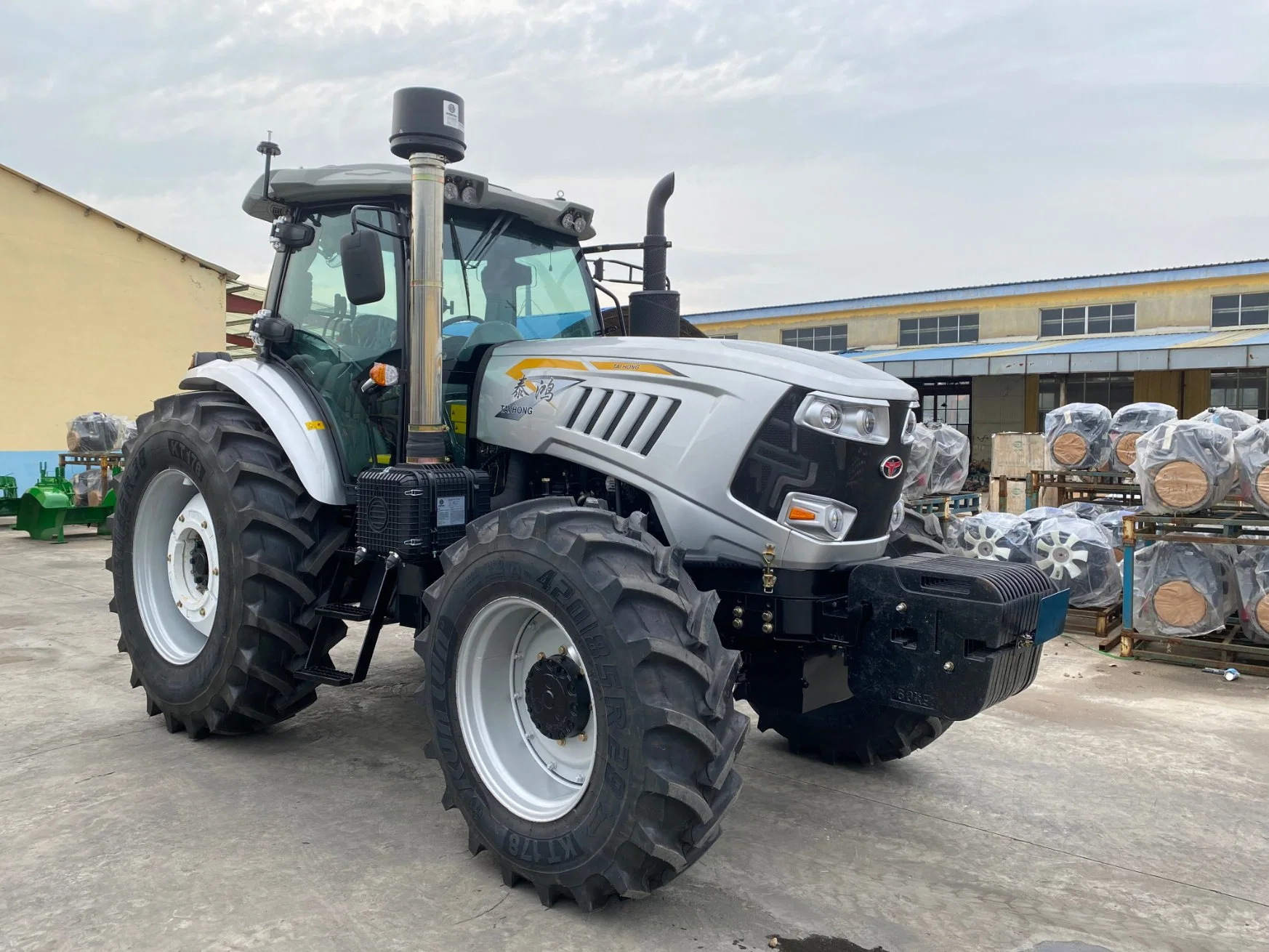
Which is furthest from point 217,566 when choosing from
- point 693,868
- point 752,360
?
point 752,360

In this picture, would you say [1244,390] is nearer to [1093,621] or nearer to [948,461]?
[948,461]

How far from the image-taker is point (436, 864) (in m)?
3.44

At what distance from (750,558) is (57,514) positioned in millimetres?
12322

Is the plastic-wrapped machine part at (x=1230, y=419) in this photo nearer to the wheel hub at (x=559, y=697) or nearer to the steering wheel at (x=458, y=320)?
the steering wheel at (x=458, y=320)

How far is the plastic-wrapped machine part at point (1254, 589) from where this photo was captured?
22.1ft

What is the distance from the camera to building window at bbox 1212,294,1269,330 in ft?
85.4

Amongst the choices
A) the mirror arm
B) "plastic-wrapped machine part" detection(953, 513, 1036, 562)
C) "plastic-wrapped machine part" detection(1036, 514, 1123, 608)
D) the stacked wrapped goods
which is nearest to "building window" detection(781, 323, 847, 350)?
the stacked wrapped goods

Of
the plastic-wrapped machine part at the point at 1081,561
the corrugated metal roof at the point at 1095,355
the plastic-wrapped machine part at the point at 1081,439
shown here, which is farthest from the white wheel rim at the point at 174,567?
the corrugated metal roof at the point at 1095,355

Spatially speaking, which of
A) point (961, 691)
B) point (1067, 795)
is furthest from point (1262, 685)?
point (961, 691)

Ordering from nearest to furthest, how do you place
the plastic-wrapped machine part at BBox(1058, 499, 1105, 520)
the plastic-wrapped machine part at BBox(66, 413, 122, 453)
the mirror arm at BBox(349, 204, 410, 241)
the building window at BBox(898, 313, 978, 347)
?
1. the mirror arm at BBox(349, 204, 410, 241)
2. the plastic-wrapped machine part at BBox(1058, 499, 1105, 520)
3. the plastic-wrapped machine part at BBox(66, 413, 122, 453)
4. the building window at BBox(898, 313, 978, 347)

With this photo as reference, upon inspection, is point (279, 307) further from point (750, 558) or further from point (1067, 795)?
point (1067, 795)

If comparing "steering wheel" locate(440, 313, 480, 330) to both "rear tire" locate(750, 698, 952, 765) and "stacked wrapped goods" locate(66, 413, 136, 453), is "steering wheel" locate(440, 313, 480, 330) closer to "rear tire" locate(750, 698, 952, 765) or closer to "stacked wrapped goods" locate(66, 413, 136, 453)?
"rear tire" locate(750, 698, 952, 765)

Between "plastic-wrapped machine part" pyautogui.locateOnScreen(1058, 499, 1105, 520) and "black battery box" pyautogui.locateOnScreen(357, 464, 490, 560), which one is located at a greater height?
"black battery box" pyautogui.locateOnScreen(357, 464, 490, 560)

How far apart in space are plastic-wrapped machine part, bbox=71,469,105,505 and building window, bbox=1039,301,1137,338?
2477 cm
